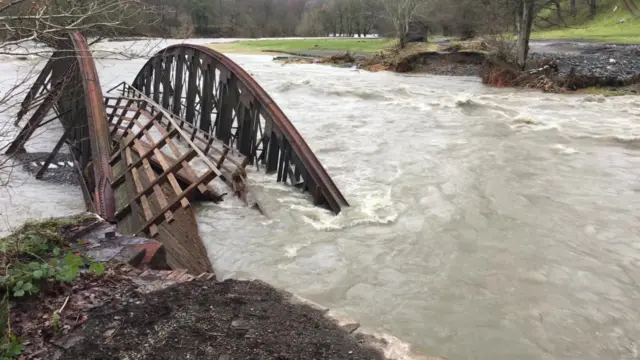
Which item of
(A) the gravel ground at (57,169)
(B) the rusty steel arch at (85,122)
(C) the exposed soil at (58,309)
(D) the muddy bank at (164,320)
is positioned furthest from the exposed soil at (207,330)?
(A) the gravel ground at (57,169)

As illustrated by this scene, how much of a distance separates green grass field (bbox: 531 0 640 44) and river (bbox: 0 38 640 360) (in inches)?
1705

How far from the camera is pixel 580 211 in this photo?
9.23 meters

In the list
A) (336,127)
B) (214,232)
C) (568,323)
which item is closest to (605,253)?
(568,323)

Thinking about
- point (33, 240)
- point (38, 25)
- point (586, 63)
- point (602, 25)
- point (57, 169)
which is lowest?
point (57, 169)

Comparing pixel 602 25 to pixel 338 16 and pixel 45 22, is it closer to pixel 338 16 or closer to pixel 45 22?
pixel 338 16

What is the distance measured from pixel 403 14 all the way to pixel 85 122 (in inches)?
1416

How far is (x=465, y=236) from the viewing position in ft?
26.6

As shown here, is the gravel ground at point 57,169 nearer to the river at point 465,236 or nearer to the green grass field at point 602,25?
the river at point 465,236

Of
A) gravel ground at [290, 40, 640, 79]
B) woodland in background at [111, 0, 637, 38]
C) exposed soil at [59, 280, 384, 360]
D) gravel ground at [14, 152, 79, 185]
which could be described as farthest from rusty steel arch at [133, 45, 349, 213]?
woodland in background at [111, 0, 637, 38]

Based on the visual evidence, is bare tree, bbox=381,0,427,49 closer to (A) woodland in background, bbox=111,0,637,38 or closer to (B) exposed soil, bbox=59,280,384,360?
(A) woodland in background, bbox=111,0,637,38

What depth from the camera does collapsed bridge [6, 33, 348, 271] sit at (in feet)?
23.3

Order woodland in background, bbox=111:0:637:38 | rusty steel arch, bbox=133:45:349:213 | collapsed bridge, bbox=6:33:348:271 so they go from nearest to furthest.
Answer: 1. collapsed bridge, bbox=6:33:348:271
2. rusty steel arch, bbox=133:45:349:213
3. woodland in background, bbox=111:0:637:38

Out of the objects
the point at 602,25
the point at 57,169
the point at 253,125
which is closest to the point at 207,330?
the point at 253,125

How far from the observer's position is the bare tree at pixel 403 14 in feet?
135
